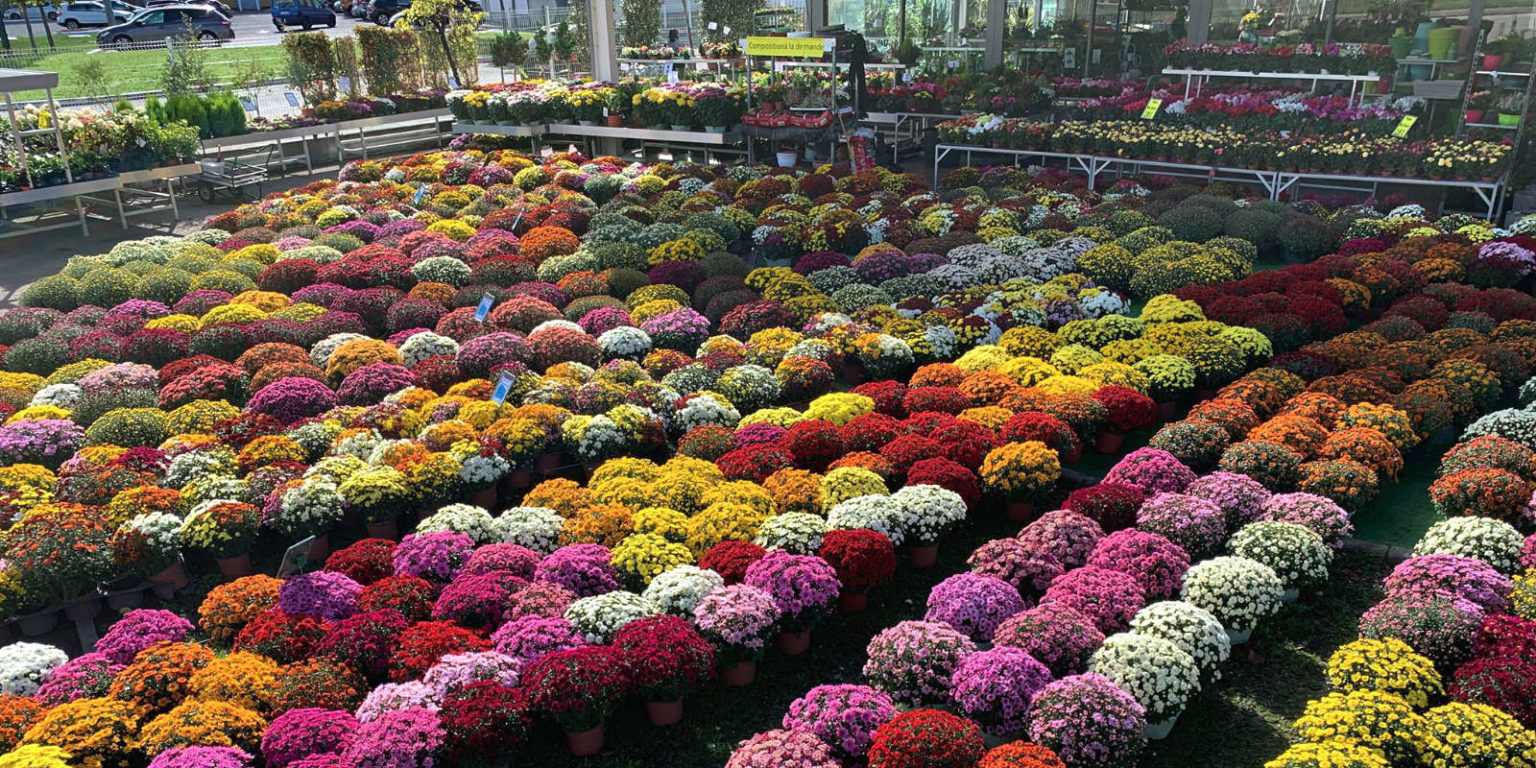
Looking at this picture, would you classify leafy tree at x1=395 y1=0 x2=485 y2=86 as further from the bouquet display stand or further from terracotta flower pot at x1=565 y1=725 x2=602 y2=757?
terracotta flower pot at x1=565 y1=725 x2=602 y2=757

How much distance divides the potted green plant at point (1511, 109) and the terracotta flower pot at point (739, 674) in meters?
15.5

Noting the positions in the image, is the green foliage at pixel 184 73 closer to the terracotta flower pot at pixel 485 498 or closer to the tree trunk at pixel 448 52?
the tree trunk at pixel 448 52

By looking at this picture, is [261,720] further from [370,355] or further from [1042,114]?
[1042,114]

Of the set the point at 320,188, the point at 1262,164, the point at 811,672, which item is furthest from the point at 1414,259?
the point at 320,188

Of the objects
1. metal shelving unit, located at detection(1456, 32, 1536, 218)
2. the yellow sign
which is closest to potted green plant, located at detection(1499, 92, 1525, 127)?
metal shelving unit, located at detection(1456, 32, 1536, 218)

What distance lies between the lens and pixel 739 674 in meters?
6.57

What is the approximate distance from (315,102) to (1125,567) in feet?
81.3

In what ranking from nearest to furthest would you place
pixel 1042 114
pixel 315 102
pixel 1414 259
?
pixel 1414 259 → pixel 1042 114 → pixel 315 102

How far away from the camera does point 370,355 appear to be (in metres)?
10.8

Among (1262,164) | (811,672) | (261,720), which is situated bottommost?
(811,672)

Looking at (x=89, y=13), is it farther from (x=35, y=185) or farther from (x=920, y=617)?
(x=920, y=617)

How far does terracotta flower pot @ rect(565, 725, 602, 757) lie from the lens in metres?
5.89

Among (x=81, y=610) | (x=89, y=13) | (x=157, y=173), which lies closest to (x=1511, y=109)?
(x=81, y=610)

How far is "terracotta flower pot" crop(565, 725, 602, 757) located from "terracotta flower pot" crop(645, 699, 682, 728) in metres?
0.38
